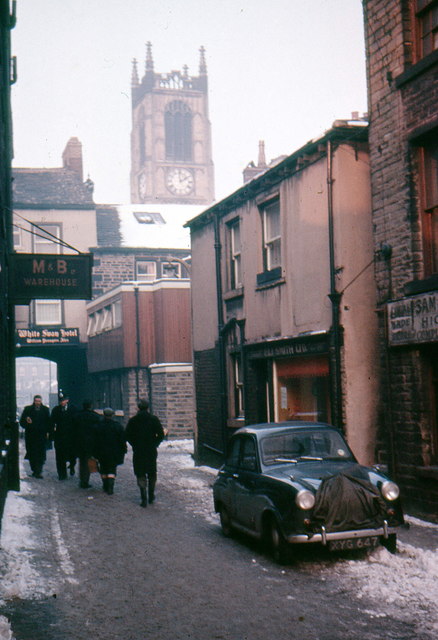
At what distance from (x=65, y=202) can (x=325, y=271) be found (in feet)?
95.3

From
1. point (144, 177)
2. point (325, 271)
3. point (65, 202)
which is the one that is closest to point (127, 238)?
point (65, 202)

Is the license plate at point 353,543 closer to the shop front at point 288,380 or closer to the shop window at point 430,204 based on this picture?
the shop window at point 430,204

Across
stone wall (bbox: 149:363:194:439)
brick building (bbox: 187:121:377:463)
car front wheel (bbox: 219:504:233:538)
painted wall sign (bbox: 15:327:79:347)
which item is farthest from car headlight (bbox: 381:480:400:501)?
painted wall sign (bbox: 15:327:79:347)

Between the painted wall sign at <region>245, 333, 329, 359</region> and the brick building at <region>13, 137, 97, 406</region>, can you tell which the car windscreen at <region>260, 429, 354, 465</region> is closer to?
the painted wall sign at <region>245, 333, 329, 359</region>

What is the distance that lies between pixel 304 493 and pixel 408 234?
16.8ft

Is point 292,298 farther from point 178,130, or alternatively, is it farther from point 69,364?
point 178,130

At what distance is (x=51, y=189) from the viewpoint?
4259cm

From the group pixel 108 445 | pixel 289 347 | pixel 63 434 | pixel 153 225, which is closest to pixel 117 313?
pixel 153 225

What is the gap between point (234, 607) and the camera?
7.21m

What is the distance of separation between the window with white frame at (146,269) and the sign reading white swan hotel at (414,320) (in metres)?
30.2

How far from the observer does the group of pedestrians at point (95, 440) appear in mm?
14125

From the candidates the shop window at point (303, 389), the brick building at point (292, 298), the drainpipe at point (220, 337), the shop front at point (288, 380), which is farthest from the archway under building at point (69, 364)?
the shop window at point (303, 389)

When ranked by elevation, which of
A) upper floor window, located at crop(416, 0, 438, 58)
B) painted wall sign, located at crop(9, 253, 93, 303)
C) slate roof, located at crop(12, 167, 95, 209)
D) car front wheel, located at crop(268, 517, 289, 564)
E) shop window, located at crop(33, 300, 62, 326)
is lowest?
car front wheel, located at crop(268, 517, 289, 564)

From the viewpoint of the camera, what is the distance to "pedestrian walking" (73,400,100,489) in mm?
16172
